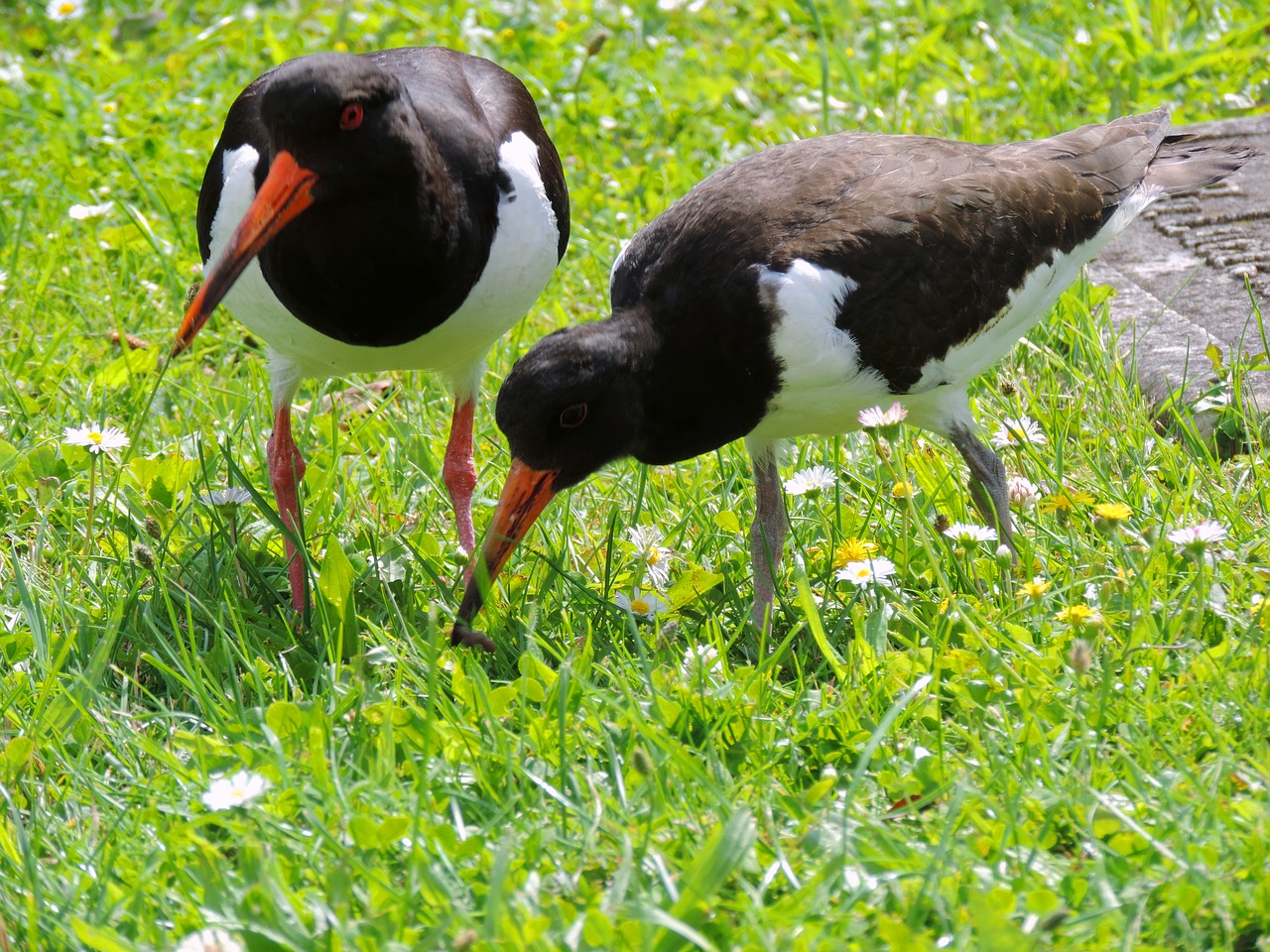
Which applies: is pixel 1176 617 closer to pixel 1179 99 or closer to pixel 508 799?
pixel 508 799

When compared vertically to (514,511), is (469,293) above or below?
above

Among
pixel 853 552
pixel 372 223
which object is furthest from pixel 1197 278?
pixel 372 223

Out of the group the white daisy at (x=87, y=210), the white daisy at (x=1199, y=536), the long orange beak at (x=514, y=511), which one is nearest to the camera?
the white daisy at (x=1199, y=536)

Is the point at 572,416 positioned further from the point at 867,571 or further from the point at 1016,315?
the point at 1016,315

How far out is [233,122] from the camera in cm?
420

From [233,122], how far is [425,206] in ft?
2.69

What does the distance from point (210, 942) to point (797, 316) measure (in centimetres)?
201

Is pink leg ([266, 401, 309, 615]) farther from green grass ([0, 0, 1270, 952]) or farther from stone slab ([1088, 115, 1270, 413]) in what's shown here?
stone slab ([1088, 115, 1270, 413])

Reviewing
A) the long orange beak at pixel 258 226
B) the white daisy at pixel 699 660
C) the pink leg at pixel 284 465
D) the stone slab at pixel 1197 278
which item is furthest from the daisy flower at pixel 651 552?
the stone slab at pixel 1197 278

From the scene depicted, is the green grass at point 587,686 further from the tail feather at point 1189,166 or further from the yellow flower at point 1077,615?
the tail feather at point 1189,166

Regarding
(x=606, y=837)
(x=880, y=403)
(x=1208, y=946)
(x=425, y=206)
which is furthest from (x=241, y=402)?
(x=1208, y=946)

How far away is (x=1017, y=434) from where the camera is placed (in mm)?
4273

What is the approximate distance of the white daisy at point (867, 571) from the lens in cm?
362

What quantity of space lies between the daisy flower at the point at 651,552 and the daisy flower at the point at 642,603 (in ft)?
0.26
